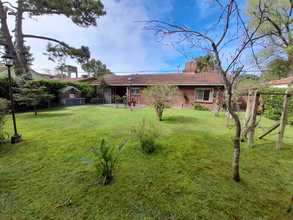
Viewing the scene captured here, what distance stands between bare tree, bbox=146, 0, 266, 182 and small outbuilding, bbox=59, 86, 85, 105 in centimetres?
1484

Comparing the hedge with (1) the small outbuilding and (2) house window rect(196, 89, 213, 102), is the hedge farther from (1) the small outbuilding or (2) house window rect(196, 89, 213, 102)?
(1) the small outbuilding

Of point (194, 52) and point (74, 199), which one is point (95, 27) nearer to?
point (194, 52)

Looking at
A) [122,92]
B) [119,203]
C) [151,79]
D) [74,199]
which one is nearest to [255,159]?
[119,203]

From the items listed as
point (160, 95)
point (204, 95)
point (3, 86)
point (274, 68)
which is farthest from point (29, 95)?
point (274, 68)

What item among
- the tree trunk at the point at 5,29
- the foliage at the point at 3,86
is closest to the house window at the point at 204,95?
the foliage at the point at 3,86

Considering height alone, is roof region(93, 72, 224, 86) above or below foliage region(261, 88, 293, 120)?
above

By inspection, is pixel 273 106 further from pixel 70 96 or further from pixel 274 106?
pixel 70 96

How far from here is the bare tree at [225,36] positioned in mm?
2469

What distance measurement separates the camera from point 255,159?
4102 mm

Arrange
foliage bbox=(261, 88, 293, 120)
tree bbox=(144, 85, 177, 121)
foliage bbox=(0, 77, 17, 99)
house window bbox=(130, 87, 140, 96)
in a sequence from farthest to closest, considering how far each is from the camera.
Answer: house window bbox=(130, 87, 140, 96) < foliage bbox=(0, 77, 17, 99) < foliage bbox=(261, 88, 293, 120) < tree bbox=(144, 85, 177, 121)

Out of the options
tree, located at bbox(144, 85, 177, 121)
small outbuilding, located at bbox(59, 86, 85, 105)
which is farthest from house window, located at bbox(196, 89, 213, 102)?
small outbuilding, located at bbox(59, 86, 85, 105)

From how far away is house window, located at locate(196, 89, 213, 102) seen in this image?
14.5m

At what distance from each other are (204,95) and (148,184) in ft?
44.0

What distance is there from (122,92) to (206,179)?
18.4 meters
